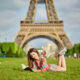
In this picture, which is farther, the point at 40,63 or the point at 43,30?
the point at 43,30

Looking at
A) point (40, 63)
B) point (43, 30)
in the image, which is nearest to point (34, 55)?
point (40, 63)

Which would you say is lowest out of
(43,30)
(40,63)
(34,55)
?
(40,63)

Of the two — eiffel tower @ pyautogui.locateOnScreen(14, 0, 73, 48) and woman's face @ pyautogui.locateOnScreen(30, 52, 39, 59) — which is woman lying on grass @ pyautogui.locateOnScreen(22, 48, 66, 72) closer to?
woman's face @ pyautogui.locateOnScreen(30, 52, 39, 59)

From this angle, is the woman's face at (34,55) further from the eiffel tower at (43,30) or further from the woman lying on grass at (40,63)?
the eiffel tower at (43,30)

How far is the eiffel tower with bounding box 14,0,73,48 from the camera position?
145 feet

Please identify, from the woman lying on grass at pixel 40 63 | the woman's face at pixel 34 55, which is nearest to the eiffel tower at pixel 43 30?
the woman lying on grass at pixel 40 63

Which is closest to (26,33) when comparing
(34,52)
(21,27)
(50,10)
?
(21,27)

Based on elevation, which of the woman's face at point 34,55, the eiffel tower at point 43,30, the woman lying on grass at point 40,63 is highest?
the eiffel tower at point 43,30

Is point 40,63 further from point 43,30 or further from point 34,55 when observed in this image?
point 43,30

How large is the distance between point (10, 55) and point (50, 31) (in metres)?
11.5

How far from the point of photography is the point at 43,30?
151 feet

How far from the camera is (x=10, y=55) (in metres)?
38.9

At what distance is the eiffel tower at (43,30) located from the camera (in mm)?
44250

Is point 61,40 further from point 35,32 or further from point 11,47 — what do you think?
point 11,47
